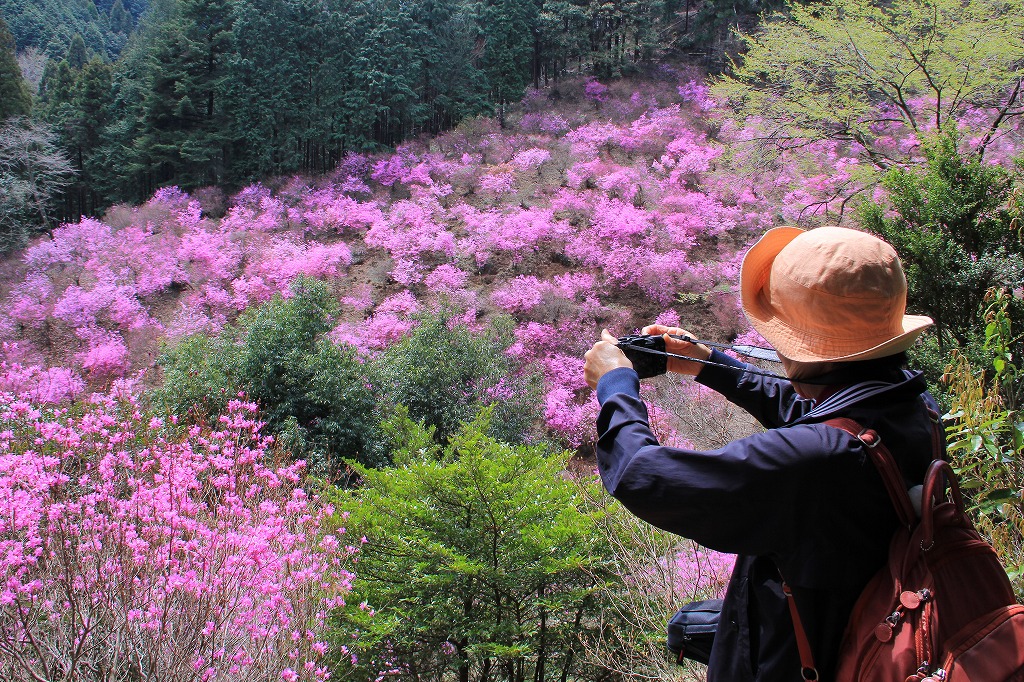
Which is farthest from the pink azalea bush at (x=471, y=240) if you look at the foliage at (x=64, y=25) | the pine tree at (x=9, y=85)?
the foliage at (x=64, y=25)

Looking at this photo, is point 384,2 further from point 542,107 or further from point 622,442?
point 622,442

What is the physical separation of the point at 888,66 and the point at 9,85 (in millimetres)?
18582

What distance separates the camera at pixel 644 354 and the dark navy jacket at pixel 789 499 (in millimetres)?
301

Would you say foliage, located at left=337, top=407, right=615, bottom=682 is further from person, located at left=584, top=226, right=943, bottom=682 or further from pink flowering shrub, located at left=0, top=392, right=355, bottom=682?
person, located at left=584, top=226, right=943, bottom=682

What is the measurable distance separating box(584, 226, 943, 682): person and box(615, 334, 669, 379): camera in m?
0.17

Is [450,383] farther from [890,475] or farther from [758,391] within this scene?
[890,475]

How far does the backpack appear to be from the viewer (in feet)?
2.71

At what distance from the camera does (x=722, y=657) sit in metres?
1.08

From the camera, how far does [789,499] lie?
90 cm

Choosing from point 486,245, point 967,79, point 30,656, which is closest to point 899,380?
point 30,656

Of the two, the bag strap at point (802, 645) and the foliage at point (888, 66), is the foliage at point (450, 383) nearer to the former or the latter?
the foliage at point (888, 66)

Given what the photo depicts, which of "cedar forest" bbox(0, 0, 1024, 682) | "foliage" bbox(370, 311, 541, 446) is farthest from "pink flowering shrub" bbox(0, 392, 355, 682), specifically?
"foliage" bbox(370, 311, 541, 446)

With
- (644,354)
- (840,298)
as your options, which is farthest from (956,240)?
(840,298)

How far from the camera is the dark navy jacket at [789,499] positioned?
904 millimetres
